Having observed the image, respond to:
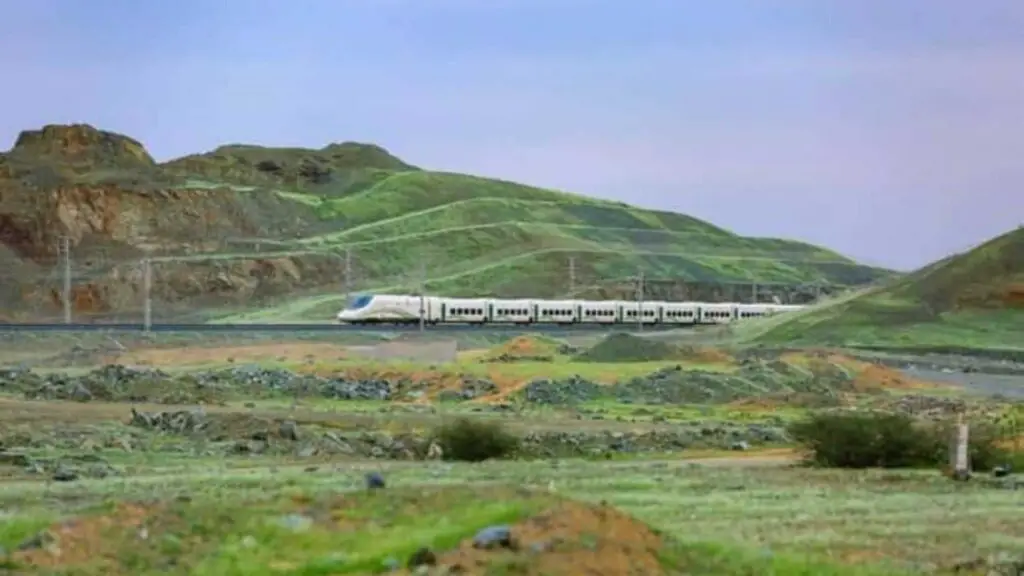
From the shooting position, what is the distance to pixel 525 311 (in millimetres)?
106688

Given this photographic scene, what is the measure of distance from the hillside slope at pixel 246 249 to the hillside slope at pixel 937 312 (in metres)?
41.8

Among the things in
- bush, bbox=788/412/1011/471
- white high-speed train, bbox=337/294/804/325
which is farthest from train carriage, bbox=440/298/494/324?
bush, bbox=788/412/1011/471

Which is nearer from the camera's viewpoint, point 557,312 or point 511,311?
point 511,311

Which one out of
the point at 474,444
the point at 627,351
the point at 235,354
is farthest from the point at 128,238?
the point at 474,444

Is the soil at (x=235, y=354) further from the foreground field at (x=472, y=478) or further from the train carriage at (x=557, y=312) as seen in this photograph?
the train carriage at (x=557, y=312)

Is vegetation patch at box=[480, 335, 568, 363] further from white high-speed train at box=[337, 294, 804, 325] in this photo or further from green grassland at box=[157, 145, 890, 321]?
green grassland at box=[157, 145, 890, 321]

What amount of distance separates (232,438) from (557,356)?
3592cm

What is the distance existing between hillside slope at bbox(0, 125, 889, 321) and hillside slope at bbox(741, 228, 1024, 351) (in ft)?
137

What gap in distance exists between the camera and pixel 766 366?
64.2 m

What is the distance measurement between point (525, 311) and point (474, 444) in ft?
238

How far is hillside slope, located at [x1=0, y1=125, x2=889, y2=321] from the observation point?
142m

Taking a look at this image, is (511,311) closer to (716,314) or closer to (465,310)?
(465,310)

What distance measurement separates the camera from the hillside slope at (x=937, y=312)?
94438mm

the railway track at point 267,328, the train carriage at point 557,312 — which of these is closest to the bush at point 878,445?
the railway track at point 267,328
